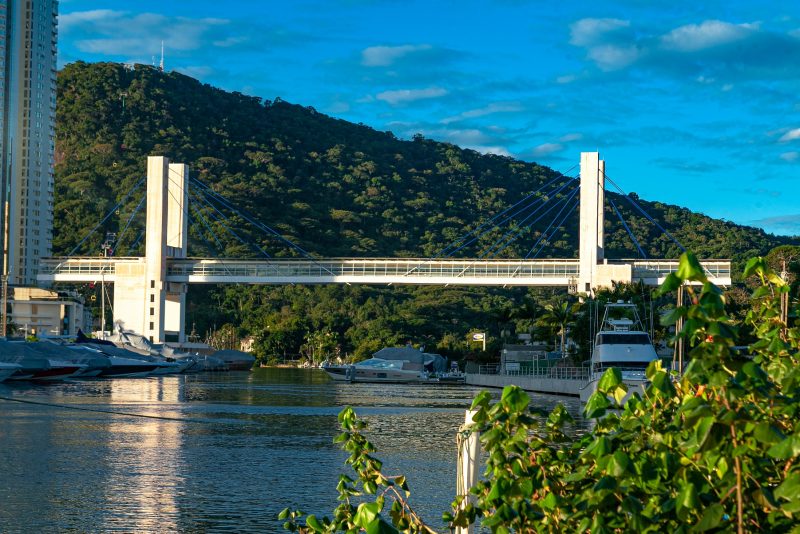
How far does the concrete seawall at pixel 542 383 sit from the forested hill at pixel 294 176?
5658 centimetres

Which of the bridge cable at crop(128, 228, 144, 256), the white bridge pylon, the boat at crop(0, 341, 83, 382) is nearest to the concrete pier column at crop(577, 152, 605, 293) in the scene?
the white bridge pylon

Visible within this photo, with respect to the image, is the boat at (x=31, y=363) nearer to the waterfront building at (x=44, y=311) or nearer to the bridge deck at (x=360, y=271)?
the bridge deck at (x=360, y=271)

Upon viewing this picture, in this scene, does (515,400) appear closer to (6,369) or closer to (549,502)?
(549,502)

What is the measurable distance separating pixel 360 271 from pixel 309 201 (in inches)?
1901

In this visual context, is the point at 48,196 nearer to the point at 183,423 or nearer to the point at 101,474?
the point at 183,423

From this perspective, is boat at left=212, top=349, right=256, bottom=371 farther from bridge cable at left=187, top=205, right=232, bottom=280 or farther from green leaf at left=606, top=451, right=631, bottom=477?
green leaf at left=606, top=451, right=631, bottom=477

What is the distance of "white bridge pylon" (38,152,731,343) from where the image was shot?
93.0 metres

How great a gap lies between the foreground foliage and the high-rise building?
4340 inches

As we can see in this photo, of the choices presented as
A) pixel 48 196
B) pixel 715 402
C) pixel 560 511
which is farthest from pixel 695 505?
pixel 48 196

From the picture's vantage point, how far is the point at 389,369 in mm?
80938

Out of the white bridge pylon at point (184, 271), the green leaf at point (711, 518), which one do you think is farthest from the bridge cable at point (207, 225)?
the green leaf at point (711, 518)

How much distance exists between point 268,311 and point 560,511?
134891 mm

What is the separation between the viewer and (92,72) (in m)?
157

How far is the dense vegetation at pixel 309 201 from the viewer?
129m
